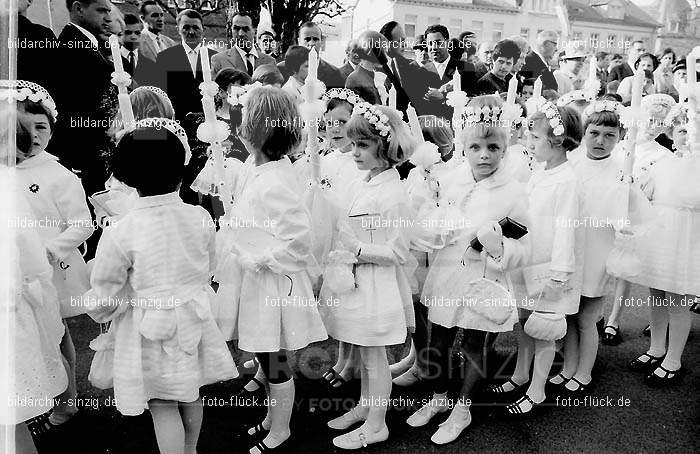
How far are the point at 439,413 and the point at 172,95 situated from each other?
302 centimetres

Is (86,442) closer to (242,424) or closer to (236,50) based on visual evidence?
(242,424)

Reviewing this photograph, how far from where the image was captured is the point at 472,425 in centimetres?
285

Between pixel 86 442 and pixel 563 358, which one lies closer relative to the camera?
pixel 86 442

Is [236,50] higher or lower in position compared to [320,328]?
higher

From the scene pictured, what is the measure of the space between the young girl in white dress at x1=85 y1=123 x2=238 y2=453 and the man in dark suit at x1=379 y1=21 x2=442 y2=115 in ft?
9.84

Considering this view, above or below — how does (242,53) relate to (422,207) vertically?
above

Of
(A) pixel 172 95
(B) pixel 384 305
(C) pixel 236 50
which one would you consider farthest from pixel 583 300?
(C) pixel 236 50

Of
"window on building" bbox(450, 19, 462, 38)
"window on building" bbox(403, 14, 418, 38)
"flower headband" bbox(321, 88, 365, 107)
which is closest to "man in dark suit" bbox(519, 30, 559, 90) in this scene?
"window on building" bbox(450, 19, 462, 38)

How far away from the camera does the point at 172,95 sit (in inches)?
169

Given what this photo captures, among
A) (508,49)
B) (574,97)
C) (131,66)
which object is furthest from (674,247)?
(131,66)

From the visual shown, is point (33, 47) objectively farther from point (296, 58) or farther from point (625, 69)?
point (625, 69)

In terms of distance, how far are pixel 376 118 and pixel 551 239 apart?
1.10m

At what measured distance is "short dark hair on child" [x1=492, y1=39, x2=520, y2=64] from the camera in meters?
Answer: 5.17

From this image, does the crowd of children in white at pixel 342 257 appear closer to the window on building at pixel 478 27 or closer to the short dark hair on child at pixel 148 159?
the short dark hair on child at pixel 148 159
